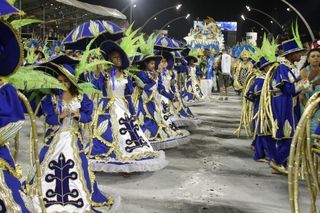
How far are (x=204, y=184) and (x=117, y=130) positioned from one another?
4.66 feet

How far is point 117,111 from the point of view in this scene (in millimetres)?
6332

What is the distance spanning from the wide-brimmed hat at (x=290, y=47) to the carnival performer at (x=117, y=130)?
2.15m

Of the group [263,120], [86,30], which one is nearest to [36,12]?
[86,30]

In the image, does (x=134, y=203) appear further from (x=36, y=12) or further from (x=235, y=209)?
(x=36, y=12)

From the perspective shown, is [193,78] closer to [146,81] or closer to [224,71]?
[224,71]

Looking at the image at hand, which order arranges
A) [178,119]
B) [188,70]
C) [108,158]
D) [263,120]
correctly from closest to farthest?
[108,158] < [263,120] < [178,119] < [188,70]

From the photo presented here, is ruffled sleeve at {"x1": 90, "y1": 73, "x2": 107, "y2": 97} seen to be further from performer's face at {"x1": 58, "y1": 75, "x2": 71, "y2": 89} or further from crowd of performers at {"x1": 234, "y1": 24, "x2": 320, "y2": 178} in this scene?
crowd of performers at {"x1": 234, "y1": 24, "x2": 320, "y2": 178}

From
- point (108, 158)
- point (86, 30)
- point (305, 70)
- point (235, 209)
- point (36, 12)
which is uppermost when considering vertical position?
point (36, 12)

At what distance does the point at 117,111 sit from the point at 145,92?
1890mm

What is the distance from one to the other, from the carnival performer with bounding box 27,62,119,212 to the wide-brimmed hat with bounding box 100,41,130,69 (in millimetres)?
1871

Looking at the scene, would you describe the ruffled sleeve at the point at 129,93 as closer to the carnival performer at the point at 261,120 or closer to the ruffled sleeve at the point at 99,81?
the ruffled sleeve at the point at 99,81

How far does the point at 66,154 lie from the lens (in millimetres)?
4215

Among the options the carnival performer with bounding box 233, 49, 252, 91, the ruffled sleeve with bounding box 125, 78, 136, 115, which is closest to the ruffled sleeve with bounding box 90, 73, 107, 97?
the ruffled sleeve with bounding box 125, 78, 136, 115

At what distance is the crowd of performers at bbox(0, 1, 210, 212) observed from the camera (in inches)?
105
